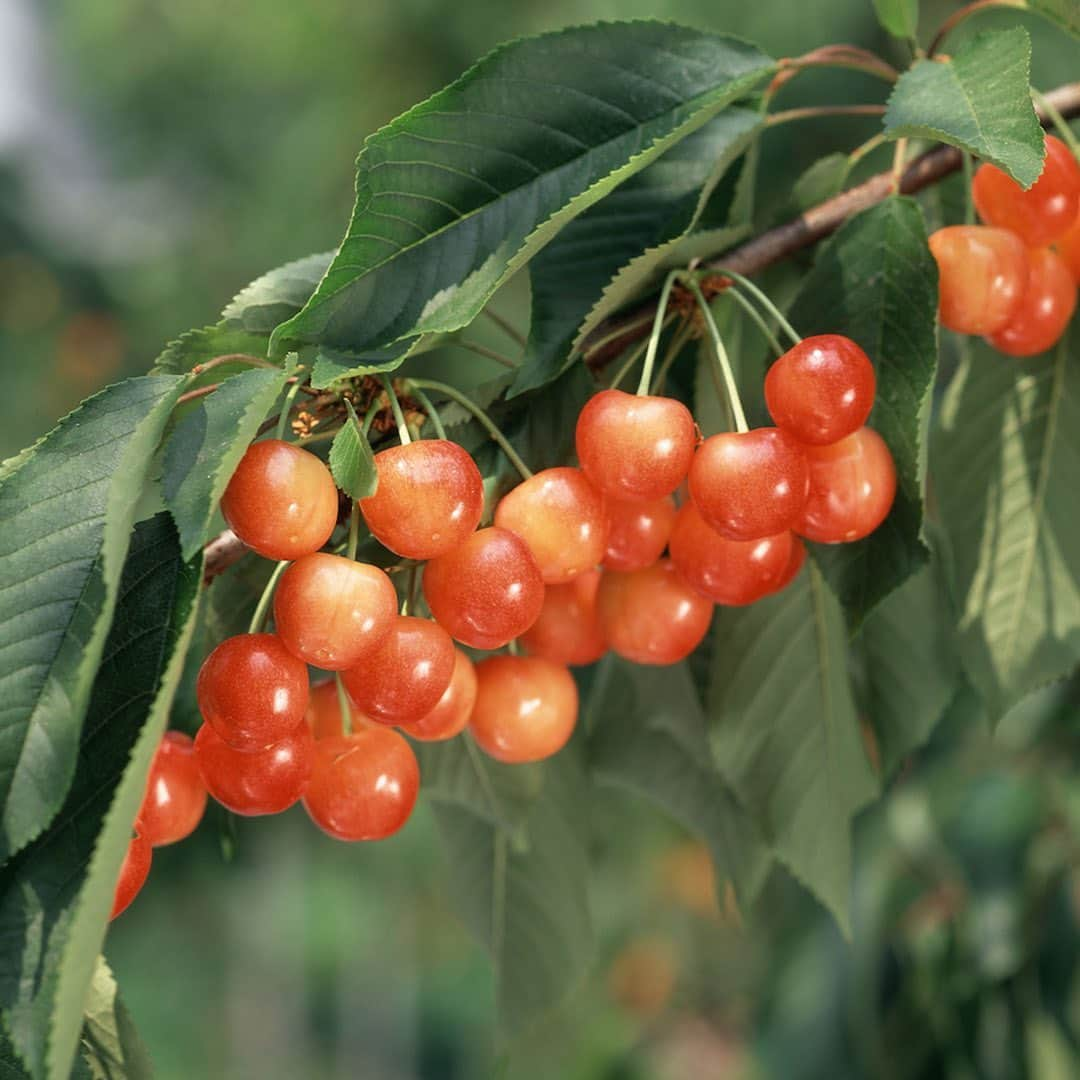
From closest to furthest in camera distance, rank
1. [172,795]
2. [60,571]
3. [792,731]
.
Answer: [60,571]
[172,795]
[792,731]

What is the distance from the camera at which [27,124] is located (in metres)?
5.65

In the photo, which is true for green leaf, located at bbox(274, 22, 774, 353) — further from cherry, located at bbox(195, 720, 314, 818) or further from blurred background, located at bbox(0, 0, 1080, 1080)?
blurred background, located at bbox(0, 0, 1080, 1080)

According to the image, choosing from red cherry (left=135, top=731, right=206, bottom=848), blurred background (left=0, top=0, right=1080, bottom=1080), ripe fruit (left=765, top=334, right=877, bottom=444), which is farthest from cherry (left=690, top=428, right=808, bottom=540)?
blurred background (left=0, top=0, right=1080, bottom=1080)

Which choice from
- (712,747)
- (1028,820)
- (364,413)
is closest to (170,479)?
(364,413)

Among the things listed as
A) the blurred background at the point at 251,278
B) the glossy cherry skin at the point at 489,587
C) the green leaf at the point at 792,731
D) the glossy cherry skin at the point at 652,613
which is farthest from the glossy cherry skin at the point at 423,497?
the blurred background at the point at 251,278

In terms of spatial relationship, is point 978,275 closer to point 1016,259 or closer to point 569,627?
point 1016,259

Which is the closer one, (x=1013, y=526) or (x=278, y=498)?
(x=278, y=498)

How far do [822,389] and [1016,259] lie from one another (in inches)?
5.2

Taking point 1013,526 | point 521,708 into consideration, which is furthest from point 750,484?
point 1013,526

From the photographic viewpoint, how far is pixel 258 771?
1.47ft

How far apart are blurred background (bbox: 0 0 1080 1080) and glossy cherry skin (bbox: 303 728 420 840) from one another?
909mm

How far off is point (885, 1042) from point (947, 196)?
740 millimetres

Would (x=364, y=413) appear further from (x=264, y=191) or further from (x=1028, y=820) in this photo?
(x=264, y=191)

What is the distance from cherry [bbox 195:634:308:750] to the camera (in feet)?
1.37
